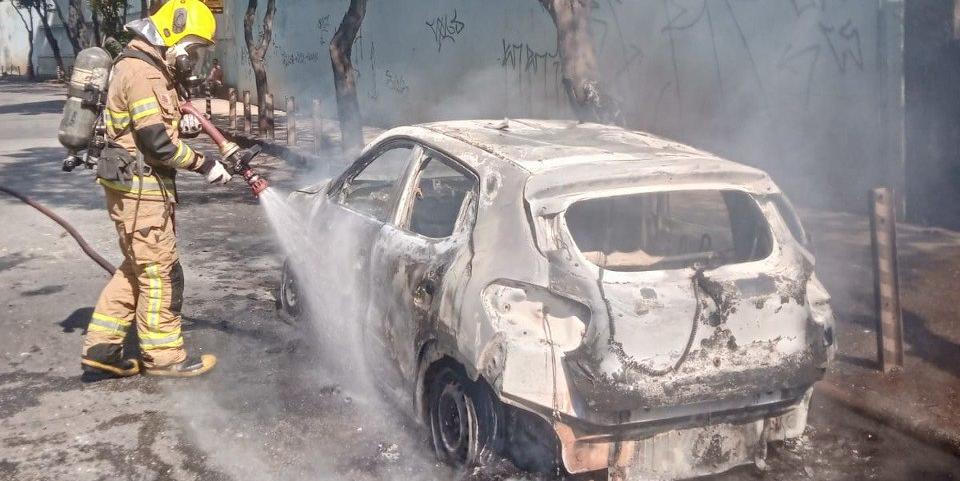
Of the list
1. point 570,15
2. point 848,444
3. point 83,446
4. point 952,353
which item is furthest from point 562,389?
point 570,15

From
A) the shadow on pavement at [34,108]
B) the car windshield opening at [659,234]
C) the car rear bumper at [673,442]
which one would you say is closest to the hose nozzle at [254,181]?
the car windshield opening at [659,234]

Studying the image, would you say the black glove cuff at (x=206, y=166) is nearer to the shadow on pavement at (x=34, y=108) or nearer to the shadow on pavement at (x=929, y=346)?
the shadow on pavement at (x=929, y=346)

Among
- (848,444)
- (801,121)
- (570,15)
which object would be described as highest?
(570,15)

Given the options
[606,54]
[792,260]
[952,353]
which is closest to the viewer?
[792,260]

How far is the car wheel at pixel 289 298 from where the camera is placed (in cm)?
587

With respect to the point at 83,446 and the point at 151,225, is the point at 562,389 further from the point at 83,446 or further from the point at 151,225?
the point at 151,225

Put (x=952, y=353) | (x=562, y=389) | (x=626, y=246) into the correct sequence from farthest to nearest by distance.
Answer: (x=952, y=353), (x=626, y=246), (x=562, y=389)

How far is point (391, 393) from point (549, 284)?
4.24ft

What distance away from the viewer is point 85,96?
4.87 m

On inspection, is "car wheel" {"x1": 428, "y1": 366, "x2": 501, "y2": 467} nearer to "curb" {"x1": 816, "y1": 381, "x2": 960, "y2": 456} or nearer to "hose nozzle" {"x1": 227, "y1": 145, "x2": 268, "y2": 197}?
"hose nozzle" {"x1": 227, "y1": 145, "x2": 268, "y2": 197}

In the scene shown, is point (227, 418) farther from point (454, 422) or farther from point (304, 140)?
point (304, 140)

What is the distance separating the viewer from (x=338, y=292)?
16.1ft

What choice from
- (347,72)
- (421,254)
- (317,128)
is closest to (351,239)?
(421,254)

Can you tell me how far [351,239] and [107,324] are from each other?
4.63ft
